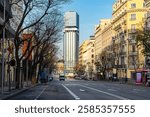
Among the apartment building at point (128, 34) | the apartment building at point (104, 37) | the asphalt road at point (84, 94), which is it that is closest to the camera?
the asphalt road at point (84, 94)

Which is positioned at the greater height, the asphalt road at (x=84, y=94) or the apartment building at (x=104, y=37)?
the apartment building at (x=104, y=37)

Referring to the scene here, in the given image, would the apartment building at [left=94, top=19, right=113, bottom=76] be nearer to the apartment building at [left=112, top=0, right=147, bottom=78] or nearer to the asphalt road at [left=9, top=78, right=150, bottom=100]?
the apartment building at [left=112, top=0, right=147, bottom=78]

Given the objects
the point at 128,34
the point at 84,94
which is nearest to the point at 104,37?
the point at 128,34

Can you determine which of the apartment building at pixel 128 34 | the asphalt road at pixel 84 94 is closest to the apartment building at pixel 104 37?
the apartment building at pixel 128 34

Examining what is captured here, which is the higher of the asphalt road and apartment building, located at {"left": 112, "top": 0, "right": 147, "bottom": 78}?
apartment building, located at {"left": 112, "top": 0, "right": 147, "bottom": 78}

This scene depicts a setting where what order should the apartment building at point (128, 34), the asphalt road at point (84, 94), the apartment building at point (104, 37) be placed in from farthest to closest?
the apartment building at point (104, 37) < the apartment building at point (128, 34) < the asphalt road at point (84, 94)

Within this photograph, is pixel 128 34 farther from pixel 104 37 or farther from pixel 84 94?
pixel 84 94

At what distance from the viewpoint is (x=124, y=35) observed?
13212 centimetres

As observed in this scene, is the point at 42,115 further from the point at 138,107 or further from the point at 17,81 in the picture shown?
the point at 17,81

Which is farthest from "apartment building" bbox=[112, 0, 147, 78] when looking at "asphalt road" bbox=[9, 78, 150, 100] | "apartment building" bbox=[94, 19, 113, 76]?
"asphalt road" bbox=[9, 78, 150, 100]

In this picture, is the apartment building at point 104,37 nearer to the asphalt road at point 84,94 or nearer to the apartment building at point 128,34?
the apartment building at point 128,34

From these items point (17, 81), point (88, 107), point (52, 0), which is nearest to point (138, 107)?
point (88, 107)

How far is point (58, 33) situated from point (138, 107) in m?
60.9

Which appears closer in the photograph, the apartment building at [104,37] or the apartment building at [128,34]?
the apartment building at [128,34]
